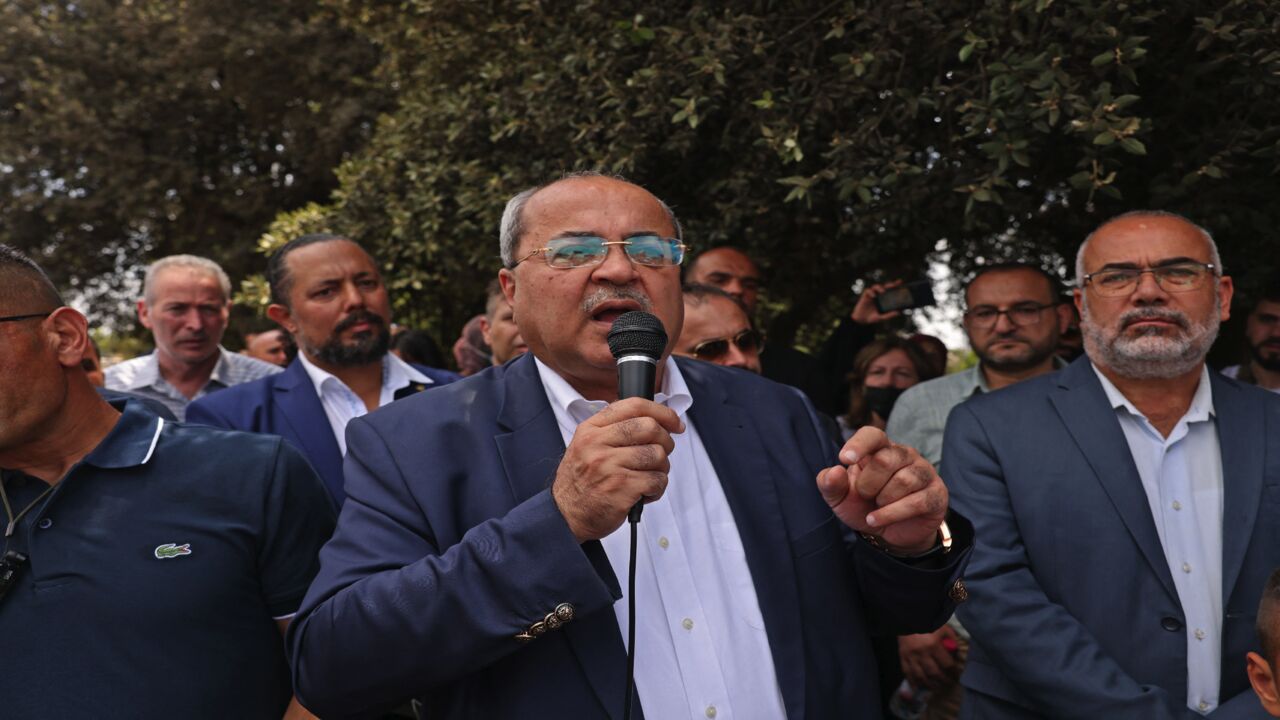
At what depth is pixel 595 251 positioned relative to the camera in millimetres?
2564

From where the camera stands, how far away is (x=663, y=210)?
2.70m

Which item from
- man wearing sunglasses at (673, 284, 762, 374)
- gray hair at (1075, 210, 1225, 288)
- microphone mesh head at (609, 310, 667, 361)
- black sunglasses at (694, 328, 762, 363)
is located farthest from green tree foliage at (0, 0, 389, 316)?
microphone mesh head at (609, 310, 667, 361)

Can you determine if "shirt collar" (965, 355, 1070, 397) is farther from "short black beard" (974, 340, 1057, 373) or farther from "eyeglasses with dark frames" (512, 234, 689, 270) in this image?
"eyeglasses with dark frames" (512, 234, 689, 270)

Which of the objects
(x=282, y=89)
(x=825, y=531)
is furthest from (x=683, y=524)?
(x=282, y=89)

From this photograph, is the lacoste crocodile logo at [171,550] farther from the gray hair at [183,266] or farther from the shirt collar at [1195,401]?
the gray hair at [183,266]

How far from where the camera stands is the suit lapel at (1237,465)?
3.40 m

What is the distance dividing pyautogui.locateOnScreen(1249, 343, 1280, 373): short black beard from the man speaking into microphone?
150 inches

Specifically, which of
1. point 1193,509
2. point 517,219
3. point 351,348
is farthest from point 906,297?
point 517,219

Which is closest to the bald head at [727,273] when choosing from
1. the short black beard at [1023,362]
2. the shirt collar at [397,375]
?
the short black beard at [1023,362]

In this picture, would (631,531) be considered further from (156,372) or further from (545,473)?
(156,372)

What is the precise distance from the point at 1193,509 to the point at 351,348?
141 inches

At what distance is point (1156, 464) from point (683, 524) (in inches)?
80.6

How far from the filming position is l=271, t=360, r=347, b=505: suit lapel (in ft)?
14.4

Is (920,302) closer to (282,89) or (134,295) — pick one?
(282,89)
